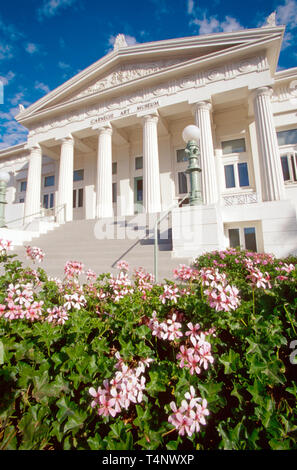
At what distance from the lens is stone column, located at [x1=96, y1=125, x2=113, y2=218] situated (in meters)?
15.6

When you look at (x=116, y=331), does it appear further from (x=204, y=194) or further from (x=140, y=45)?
(x=140, y=45)

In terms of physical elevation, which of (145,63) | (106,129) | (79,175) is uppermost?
(145,63)

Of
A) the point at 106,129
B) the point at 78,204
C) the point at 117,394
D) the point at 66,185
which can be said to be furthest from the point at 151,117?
the point at 117,394

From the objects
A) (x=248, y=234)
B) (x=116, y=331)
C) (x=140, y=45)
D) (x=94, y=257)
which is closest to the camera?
(x=116, y=331)

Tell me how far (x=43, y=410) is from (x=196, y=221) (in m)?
7.96

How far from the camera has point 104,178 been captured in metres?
16.2

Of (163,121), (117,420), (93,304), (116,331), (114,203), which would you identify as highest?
(163,121)

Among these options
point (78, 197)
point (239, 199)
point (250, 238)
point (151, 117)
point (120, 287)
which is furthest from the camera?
point (78, 197)

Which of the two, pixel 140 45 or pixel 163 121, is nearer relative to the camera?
pixel 140 45

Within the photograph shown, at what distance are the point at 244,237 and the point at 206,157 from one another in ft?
16.9

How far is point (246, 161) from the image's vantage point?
55.2 ft

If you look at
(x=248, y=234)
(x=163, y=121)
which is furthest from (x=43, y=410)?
(x=163, y=121)

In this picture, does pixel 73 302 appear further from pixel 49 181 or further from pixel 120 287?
pixel 49 181

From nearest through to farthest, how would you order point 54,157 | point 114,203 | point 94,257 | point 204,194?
point 94,257 < point 204,194 < point 114,203 < point 54,157
